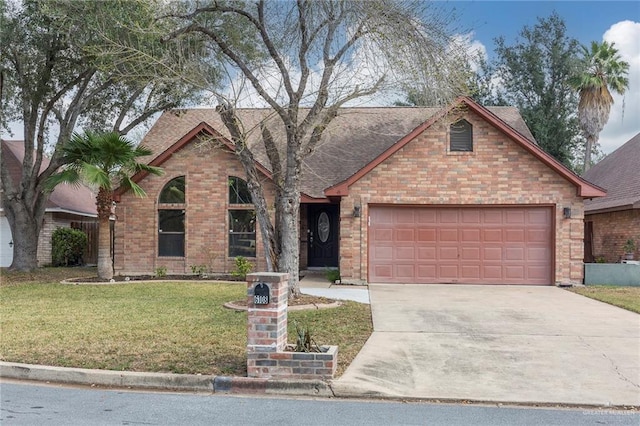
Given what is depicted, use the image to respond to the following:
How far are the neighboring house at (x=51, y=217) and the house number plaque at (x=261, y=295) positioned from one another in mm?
17025

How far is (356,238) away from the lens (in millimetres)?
16797

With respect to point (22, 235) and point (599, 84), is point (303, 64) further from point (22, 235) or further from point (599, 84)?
point (599, 84)

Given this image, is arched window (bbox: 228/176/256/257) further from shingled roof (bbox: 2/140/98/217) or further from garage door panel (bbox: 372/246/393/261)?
shingled roof (bbox: 2/140/98/217)

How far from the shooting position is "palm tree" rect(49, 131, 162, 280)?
16.5 metres

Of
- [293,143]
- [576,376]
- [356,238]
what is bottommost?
[576,376]

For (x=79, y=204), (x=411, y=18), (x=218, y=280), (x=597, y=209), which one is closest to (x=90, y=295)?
(x=218, y=280)

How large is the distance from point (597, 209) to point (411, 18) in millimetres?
12837

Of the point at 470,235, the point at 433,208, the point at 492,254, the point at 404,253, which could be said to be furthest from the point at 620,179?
the point at 404,253

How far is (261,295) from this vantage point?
22.6 feet

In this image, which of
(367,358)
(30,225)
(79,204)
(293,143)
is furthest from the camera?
(79,204)

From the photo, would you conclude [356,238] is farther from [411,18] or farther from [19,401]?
[19,401]

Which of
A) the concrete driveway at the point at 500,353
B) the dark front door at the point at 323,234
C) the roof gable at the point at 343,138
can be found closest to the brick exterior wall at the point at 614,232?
the roof gable at the point at 343,138

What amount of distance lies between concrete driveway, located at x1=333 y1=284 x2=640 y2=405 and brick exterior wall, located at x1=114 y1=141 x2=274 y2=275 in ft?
22.5

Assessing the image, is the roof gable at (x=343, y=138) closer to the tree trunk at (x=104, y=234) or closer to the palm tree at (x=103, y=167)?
the palm tree at (x=103, y=167)
